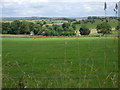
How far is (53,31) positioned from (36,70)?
0.52m

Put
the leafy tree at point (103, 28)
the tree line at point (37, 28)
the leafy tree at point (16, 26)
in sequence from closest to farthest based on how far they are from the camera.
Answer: the tree line at point (37, 28)
the leafy tree at point (16, 26)
the leafy tree at point (103, 28)

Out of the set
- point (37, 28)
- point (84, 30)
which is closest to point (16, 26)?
point (37, 28)

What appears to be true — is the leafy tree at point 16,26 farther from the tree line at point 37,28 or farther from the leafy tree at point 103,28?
the leafy tree at point 103,28

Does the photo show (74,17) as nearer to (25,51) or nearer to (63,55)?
(63,55)

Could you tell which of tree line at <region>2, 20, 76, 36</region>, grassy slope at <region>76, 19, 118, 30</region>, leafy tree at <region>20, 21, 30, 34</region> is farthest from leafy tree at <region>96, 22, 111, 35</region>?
leafy tree at <region>20, 21, 30, 34</region>

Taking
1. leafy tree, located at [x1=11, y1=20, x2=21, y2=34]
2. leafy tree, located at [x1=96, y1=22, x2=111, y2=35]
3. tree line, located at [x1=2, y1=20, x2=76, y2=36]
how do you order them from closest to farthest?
1. tree line, located at [x1=2, y1=20, x2=76, y2=36]
2. leafy tree, located at [x1=11, y1=20, x2=21, y2=34]
3. leafy tree, located at [x1=96, y1=22, x2=111, y2=35]

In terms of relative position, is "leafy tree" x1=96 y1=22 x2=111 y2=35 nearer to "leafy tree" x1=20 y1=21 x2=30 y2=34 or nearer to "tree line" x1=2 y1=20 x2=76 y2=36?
"tree line" x1=2 y1=20 x2=76 y2=36

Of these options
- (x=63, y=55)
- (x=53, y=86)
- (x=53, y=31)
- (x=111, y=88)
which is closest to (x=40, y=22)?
(x=53, y=31)

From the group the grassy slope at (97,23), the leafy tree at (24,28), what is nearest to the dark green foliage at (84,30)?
the grassy slope at (97,23)

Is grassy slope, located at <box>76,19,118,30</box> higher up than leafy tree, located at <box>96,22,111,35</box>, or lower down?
higher up

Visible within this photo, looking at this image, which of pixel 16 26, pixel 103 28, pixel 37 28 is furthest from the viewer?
pixel 103 28

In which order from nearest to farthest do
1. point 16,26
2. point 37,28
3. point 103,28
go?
point 37,28, point 16,26, point 103,28

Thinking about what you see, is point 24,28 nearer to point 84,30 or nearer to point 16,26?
point 16,26

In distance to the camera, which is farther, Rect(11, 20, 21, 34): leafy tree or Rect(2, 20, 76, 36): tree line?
Rect(11, 20, 21, 34): leafy tree
